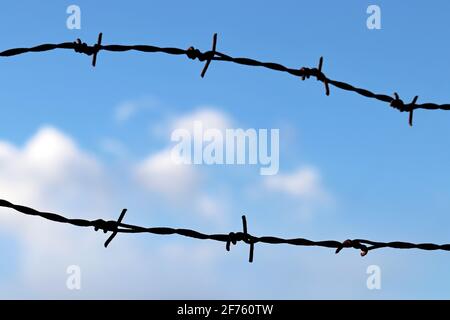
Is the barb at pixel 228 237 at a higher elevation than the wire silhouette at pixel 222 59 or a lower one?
lower

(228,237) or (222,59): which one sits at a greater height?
(222,59)

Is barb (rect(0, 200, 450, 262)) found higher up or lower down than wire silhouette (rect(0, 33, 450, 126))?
lower down
